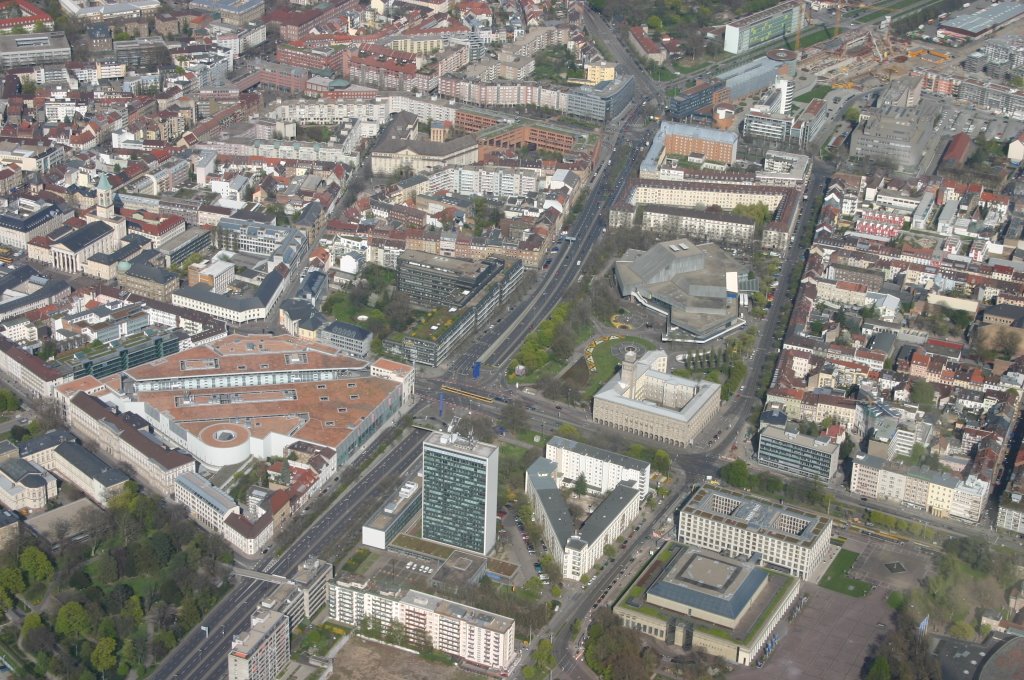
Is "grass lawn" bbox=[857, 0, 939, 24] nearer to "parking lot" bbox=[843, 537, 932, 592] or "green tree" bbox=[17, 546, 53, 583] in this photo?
"parking lot" bbox=[843, 537, 932, 592]

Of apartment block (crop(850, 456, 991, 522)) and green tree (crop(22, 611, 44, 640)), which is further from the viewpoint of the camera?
apartment block (crop(850, 456, 991, 522))

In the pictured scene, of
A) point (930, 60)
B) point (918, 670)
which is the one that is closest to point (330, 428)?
point (918, 670)

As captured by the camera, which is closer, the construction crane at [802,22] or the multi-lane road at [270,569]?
the multi-lane road at [270,569]

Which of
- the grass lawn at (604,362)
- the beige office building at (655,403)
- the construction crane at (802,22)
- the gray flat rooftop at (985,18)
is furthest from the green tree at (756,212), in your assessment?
the gray flat rooftop at (985,18)

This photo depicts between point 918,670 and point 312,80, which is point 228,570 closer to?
point 918,670

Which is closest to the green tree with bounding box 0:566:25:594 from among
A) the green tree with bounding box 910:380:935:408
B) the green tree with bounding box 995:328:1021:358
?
the green tree with bounding box 910:380:935:408

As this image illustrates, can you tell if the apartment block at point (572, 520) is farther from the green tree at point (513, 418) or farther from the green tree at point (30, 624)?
the green tree at point (30, 624)
